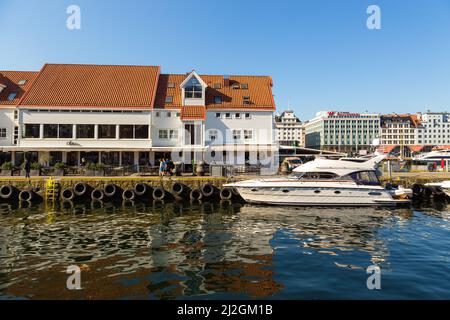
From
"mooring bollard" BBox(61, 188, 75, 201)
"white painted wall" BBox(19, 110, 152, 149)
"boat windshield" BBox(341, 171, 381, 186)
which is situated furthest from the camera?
"white painted wall" BBox(19, 110, 152, 149)

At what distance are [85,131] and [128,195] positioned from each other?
1360 centimetres

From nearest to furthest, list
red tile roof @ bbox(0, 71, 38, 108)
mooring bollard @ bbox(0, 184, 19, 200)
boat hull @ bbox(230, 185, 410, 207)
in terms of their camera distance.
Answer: boat hull @ bbox(230, 185, 410, 207) < mooring bollard @ bbox(0, 184, 19, 200) < red tile roof @ bbox(0, 71, 38, 108)

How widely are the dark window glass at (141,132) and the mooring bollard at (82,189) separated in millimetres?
10703

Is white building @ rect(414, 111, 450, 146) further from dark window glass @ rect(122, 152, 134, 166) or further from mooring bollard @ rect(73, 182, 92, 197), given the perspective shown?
mooring bollard @ rect(73, 182, 92, 197)

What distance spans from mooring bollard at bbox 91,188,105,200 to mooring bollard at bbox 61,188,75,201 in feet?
4.68

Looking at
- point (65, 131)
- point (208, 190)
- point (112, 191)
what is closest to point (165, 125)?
point (65, 131)

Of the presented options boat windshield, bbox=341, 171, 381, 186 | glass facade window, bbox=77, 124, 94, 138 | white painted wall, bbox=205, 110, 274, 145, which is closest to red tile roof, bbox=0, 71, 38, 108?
glass facade window, bbox=77, 124, 94, 138

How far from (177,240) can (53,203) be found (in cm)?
1405

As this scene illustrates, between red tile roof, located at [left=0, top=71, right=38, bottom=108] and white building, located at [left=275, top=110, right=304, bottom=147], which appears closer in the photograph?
red tile roof, located at [left=0, top=71, right=38, bottom=108]

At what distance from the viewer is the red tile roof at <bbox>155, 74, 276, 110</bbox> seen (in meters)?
35.7

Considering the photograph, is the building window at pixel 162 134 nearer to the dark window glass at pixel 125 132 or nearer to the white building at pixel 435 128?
the dark window glass at pixel 125 132

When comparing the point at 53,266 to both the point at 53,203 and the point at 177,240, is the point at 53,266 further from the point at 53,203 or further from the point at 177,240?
the point at 53,203
